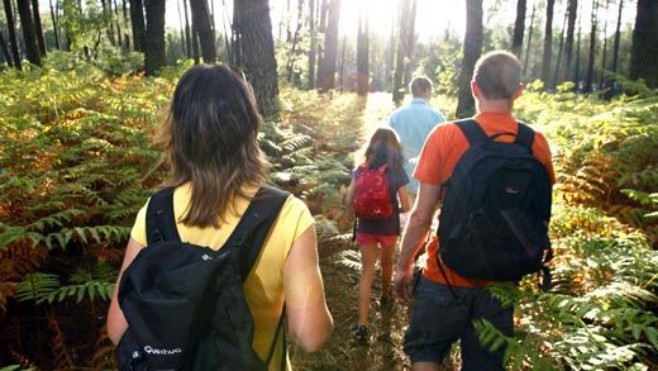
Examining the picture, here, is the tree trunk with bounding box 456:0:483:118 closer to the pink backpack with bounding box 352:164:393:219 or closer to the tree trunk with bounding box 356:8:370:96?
the pink backpack with bounding box 352:164:393:219

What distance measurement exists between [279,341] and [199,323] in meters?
0.47

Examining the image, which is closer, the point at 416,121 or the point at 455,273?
the point at 455,273

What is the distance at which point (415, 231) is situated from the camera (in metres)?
3.14

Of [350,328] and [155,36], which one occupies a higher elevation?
[155,36]

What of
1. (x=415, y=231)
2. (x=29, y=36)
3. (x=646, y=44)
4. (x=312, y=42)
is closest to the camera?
(x=415, y=231)

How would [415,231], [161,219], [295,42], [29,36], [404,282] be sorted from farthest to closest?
[295,42] < [29,36] < [404,282] < [415,231] < [161,219]

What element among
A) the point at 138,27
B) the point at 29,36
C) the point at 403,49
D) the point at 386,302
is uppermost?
the point at 138,27

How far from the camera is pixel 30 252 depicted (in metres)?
3.99

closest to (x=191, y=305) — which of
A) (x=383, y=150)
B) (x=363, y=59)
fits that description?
(x=383, y=150)

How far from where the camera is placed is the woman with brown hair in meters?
1.79

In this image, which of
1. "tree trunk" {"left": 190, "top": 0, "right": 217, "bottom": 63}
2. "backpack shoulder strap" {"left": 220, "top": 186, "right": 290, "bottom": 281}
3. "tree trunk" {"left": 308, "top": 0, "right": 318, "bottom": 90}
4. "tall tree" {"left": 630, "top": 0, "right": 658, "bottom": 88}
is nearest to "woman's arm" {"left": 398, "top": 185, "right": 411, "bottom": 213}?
"backpack shoulder strap" {"left": 220, "top": 186, "right": 290, "bottom": 281}

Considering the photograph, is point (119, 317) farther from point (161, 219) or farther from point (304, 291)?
point (304, 291)

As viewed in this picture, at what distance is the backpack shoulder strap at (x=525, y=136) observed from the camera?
2.87 meters

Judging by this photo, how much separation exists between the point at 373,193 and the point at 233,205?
116 inches
